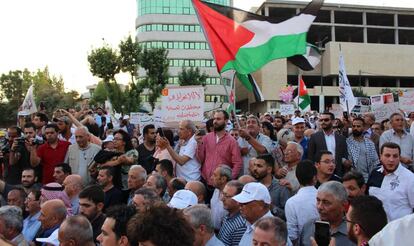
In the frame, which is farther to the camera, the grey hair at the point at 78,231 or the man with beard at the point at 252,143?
the man with beard at the point at 252,143

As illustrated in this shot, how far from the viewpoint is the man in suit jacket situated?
292 inches

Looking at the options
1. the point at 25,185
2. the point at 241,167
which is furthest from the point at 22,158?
the point at 241,167

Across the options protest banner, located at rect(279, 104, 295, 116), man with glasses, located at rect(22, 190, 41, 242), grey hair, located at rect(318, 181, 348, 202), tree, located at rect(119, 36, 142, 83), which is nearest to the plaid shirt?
grey hair, located at rect(318, 181, 348, 202)

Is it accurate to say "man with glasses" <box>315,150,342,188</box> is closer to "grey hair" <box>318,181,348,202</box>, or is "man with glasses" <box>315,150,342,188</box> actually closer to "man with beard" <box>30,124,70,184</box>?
"grey hair" <box>318,181,348,202</box>

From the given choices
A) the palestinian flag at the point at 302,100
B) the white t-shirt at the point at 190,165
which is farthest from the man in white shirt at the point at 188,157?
the palestinian flag at the point at 302,100

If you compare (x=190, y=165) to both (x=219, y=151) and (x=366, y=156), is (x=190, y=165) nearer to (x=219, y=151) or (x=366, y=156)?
(x=219, y=151)

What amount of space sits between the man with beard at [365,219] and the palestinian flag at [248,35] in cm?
435

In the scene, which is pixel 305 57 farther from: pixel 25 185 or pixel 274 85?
pixel 274 85

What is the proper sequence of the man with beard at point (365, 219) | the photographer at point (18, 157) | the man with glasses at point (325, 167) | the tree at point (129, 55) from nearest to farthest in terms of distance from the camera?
the man with beard at point (365, 219)
the man with glasses at point (325, 167)
the photographer at point (18, 157)
the tree at point (129, 55)

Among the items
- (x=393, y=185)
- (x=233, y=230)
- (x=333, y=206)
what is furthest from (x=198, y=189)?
(x=393, y=185)

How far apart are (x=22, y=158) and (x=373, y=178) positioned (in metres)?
4.97

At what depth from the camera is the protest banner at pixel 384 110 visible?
991 centimetres

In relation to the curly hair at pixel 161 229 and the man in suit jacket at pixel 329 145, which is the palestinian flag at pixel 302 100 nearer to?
the man in suit jacket at pixel 329 145

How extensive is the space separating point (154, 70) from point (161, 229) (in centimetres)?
3506
